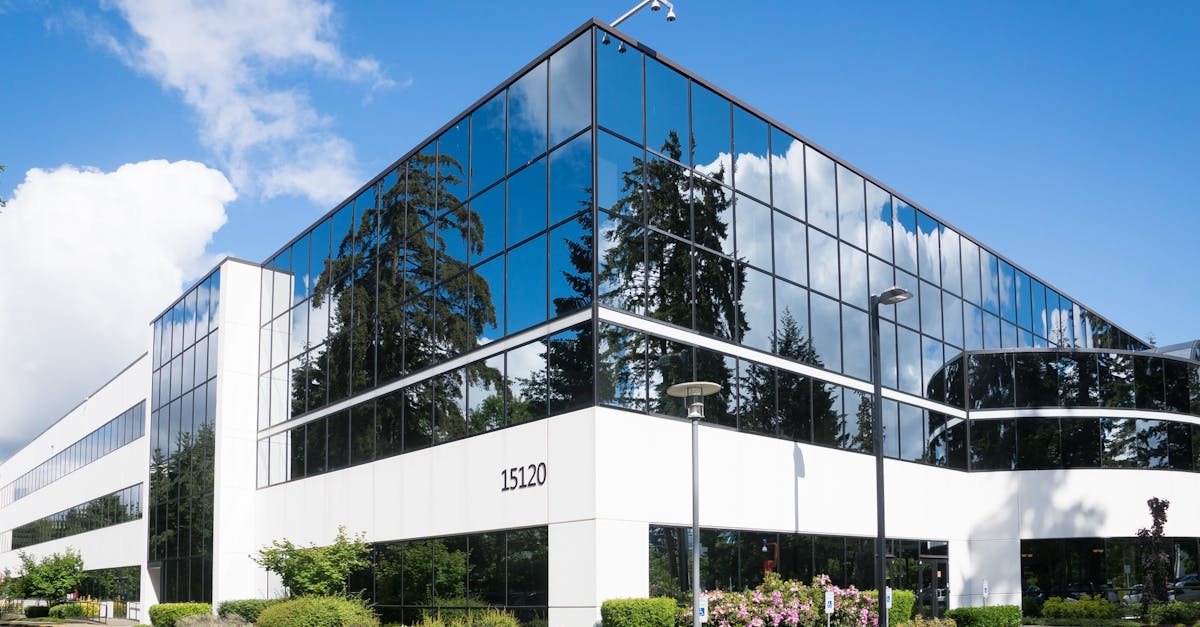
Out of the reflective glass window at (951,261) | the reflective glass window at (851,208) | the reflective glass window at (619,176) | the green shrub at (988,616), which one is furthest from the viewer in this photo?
the reflective glass window at (951,261)

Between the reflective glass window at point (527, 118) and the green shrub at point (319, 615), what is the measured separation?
39.7 ft

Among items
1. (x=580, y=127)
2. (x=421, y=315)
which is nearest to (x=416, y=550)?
(x=421, y=315)

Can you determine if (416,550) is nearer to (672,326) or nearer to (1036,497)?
(672,326)

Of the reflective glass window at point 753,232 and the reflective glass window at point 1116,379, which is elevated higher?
the reflective glass window at point 753,232

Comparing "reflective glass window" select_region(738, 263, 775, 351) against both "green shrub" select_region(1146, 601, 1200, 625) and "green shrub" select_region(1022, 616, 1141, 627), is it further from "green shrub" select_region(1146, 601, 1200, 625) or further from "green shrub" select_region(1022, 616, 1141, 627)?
"green shrub" select_region(1146, 601, 1200, 625)

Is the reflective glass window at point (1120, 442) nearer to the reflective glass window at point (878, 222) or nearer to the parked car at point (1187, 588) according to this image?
the parked car at point (1187, 588)

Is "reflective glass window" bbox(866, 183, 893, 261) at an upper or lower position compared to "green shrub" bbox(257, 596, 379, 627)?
upper

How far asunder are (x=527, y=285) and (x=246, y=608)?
1750 centimetres

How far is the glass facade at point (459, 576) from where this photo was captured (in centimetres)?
2562

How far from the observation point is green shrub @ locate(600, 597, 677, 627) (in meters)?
23.1

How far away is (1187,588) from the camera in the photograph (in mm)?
38688

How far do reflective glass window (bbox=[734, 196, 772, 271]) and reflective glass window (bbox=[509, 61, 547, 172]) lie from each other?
5835 mm

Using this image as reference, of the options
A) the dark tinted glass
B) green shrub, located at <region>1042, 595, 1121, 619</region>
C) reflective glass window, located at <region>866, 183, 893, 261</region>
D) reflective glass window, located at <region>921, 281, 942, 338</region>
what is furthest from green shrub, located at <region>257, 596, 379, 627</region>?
the dark tinted glass

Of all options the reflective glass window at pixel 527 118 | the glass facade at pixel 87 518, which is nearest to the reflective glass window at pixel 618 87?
the reflective glass window at pixel 527 118
